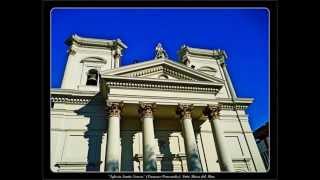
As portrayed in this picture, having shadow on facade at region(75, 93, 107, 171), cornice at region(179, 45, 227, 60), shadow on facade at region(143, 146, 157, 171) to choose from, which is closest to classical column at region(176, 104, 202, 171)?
shadow on facade at region(143, 146, 157, 171)

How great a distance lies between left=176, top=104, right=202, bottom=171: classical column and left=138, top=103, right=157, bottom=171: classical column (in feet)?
4.84

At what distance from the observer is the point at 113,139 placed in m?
14.9

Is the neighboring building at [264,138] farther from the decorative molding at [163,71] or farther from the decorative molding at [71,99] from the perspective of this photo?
the decorative molding at [71,99]

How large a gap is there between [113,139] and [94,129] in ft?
8.21

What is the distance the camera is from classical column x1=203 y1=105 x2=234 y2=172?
50.8 feet

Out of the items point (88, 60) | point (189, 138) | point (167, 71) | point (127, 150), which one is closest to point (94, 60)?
point (88, 60)

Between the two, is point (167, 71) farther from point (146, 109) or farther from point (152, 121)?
point (152, 121)

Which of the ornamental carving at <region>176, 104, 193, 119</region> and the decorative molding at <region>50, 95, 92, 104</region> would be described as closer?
the ornamental carving at <region>176, 104, 193, 119</region>

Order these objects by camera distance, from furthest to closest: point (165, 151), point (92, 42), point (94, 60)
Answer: point (92, 42)
point (94, 60)
point (165, 151)

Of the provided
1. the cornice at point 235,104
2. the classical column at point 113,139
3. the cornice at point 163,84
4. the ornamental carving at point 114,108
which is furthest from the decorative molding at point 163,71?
the cornice at point 235,104

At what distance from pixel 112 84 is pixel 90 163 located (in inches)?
154

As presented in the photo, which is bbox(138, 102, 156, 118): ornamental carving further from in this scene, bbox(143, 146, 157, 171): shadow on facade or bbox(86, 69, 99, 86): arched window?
bbox(86, 69, 99, 86): arched window

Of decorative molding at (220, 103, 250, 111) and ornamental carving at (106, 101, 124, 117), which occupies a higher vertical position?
decorative molding at (220, 103, 250, 111)
